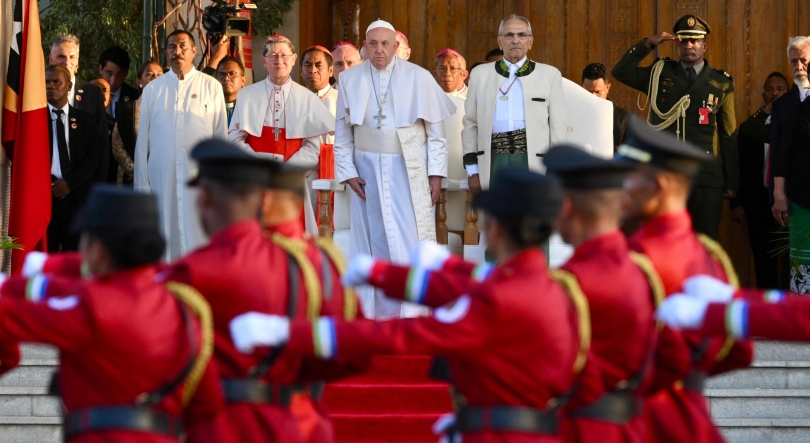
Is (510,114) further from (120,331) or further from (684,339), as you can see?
(120,331)

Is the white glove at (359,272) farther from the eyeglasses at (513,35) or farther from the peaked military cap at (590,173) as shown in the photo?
the eyeglasses at (513,35)

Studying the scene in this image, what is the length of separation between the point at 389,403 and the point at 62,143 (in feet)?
10.8

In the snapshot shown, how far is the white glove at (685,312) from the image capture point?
3551 mm

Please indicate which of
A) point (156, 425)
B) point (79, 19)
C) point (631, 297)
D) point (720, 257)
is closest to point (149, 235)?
point (156, 425)

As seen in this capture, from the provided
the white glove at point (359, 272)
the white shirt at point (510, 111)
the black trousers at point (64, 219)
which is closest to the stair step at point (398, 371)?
the white shirt at point (510, 111)

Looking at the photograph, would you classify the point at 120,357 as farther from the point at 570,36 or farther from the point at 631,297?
the point at 570,36

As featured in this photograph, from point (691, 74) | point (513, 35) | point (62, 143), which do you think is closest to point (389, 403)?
point (513, 35)

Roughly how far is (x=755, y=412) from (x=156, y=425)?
4.24m

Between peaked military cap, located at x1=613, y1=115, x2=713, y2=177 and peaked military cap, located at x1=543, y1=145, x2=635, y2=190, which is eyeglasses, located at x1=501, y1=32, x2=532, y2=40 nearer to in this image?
peaked military cap, located at x1=613, y1=115, x2=713, y2=177

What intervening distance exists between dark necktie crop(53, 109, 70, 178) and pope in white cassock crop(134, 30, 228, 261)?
0.52 meters

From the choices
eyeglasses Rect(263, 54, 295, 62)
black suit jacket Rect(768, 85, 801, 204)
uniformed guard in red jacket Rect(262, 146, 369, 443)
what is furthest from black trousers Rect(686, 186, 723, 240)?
uniformed guard in red jacket Rect(262, 146, 369, 443)

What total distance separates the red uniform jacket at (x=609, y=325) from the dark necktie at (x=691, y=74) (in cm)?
571

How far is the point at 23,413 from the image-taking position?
22.3ft

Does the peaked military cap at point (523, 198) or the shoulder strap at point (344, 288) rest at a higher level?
the peaked military cap at point (523, 198)
